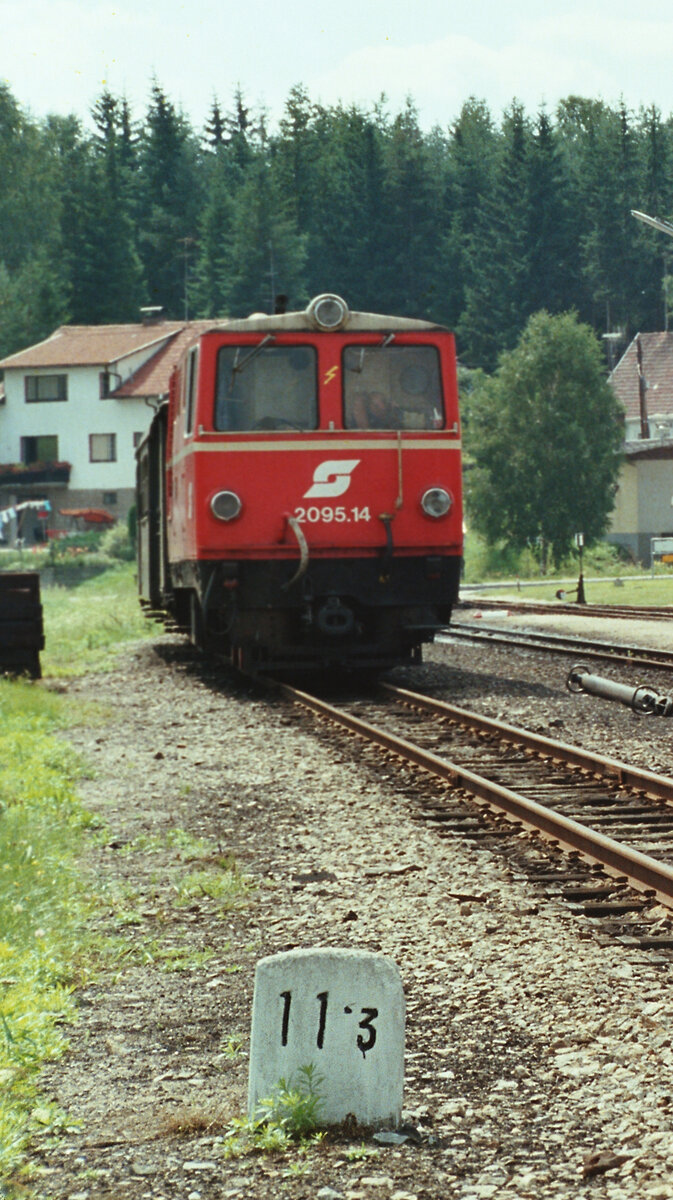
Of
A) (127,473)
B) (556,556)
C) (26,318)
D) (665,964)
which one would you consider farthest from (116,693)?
(26,318)

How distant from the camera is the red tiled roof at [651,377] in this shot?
7975cm

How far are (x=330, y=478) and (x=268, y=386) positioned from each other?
1031 millimetres

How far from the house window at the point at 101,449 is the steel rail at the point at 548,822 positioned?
205ft

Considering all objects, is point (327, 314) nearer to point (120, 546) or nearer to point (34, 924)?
point (34, 924)

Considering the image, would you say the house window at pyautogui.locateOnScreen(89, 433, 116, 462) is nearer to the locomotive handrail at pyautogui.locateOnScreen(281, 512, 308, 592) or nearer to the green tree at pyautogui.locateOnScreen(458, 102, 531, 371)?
the green tree at pyautogui.locateOnScreen(458, 102, 531, 371)

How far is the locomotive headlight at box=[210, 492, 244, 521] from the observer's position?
13844mm

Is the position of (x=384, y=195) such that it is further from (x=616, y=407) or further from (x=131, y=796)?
(x=131, y=796)

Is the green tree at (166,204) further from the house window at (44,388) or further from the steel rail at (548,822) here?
the steel rail at (548,822)

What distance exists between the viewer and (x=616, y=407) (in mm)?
60562

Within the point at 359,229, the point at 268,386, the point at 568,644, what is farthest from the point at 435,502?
the point at 359,229

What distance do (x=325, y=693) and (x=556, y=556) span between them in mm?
45128

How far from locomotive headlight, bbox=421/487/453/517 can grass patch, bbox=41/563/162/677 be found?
5.97 metres

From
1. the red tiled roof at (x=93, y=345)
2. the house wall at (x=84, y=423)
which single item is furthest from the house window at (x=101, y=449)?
the red tiled roof at (x=93, y=345)

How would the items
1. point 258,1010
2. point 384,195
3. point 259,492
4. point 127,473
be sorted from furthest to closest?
point 384,195
point 127,473
point 259,492
point 258,1010
